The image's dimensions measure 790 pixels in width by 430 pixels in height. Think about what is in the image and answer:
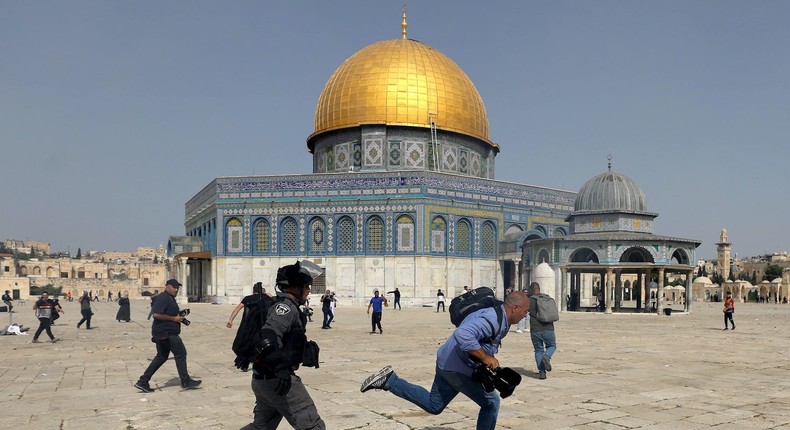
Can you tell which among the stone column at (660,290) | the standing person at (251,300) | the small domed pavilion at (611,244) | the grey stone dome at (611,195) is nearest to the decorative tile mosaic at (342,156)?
the small domed pavilion at (611,244)

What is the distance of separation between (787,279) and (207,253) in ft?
211

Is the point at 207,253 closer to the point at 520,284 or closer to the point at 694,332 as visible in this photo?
the point at 520,284

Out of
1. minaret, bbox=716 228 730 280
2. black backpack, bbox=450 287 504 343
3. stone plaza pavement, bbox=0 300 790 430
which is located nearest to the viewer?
black backpack, bbox=450 287 504 343

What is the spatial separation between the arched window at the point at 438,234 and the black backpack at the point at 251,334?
111 feet

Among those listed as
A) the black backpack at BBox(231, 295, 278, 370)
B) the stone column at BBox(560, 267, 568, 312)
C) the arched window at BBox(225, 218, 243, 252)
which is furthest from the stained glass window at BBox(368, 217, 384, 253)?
the black backpack at BBox(231, 295, 278, 370)

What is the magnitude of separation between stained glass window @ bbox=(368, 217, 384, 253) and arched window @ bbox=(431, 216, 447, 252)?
2.90 m

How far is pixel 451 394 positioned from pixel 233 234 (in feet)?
119

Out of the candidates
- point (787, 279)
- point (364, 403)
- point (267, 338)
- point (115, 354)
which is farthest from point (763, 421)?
point (787, 279)

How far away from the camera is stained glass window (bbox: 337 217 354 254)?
129 ft

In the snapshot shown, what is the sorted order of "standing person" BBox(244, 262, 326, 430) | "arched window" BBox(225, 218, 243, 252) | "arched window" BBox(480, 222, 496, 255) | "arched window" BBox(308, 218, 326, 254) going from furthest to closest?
"arched window" BBox(480, 222, 496, 255)
"arched window" BBox(225, 218, 243, 252)
"arched window" BBox(308, 218, 326, 254)
"standing person" BBox(244, 262, 326, 430)

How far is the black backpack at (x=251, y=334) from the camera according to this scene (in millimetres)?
4676

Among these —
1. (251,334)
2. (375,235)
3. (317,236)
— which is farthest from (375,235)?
(251,334)

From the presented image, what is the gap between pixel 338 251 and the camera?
129 ft

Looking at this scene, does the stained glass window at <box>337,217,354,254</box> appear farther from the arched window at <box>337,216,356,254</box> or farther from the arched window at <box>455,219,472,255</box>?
the arched window at <box>455,219,472,255</box>
